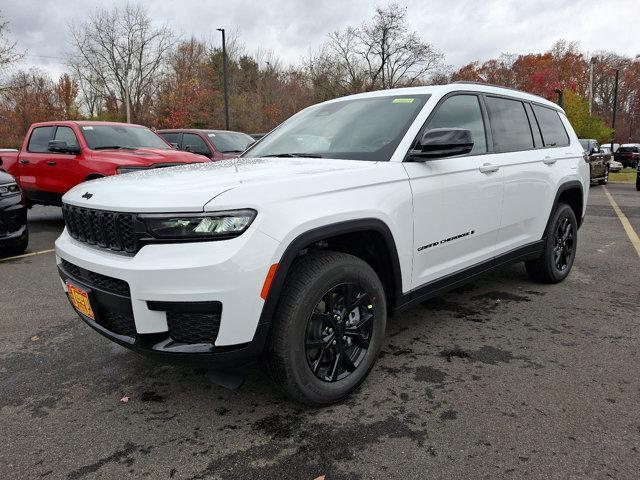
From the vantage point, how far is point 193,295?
212 centimetres

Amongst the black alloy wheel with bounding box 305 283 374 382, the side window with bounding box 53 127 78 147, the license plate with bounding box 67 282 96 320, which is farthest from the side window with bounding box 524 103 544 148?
the side window with bounding box 53 127 78 147

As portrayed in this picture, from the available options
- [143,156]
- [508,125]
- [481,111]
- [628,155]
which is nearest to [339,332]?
[481,111]

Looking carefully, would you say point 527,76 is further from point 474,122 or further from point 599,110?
point 474,122

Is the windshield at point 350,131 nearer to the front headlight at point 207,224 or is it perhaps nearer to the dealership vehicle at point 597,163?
the front headlight at point 207,224

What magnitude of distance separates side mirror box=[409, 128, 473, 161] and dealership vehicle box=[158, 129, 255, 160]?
7844 millimetres

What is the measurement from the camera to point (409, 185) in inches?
115

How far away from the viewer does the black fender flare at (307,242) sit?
226 centimetres

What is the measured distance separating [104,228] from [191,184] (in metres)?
0.50

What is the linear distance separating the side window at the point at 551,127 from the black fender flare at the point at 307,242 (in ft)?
8.31

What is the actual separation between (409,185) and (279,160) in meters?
0.85

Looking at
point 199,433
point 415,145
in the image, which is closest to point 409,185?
point 415,145

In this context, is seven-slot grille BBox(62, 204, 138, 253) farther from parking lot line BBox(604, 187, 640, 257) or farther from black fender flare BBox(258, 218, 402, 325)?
parking lot line BBox(604, 187, 640, 257)

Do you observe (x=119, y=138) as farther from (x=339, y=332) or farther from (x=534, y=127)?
(x=339, y=332)

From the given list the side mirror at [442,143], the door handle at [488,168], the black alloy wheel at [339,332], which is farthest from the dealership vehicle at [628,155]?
the black alloy wheel at [339,332]
